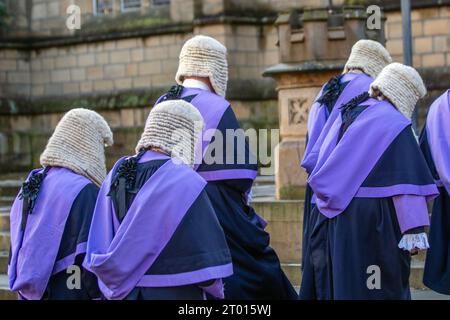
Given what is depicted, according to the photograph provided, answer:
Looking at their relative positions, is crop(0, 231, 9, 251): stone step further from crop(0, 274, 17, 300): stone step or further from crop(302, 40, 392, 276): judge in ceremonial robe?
crop(302, 40, 392, 276): judge in ceremonial robe

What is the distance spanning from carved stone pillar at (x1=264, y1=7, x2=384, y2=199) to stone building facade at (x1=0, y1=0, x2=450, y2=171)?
575 cm

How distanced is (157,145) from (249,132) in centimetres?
1045

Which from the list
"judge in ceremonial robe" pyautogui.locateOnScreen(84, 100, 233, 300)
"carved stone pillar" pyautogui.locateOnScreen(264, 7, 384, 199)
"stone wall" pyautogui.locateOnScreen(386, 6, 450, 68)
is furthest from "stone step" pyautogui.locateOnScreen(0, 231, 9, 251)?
"stone wall" pyautogui.locateOnScreen(386, 6, 450, 68)

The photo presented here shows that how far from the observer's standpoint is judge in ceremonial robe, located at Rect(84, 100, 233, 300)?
204 inches

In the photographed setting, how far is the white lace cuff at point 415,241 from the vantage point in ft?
21.1


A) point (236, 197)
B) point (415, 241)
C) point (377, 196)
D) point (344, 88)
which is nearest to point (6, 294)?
point (236, 197)

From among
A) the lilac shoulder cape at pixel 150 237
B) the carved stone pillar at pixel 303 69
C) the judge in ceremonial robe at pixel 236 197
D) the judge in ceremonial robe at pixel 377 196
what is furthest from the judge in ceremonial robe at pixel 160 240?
the carved stone pillar at pixel 303 69

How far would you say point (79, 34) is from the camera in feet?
65.0

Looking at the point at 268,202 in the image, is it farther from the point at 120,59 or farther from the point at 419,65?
the point at 120,59

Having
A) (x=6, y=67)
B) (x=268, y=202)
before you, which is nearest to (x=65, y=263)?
(x=268, y=202)

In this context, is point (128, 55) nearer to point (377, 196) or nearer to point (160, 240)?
point (377, 196)

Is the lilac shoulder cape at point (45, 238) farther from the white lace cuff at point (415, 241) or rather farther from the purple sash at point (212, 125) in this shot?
the white lace cuff at point (415, 241)
